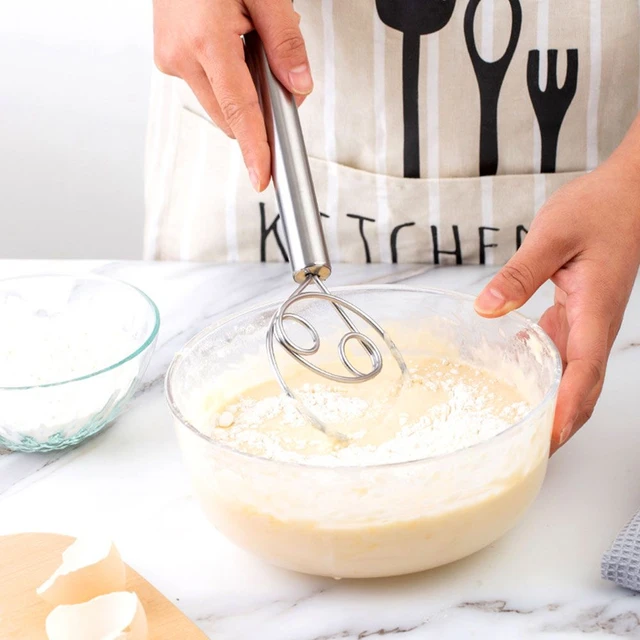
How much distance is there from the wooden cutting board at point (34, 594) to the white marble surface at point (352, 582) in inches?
1.4

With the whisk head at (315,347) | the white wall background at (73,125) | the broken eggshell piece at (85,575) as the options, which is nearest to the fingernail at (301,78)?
the whisk head at (315,347)

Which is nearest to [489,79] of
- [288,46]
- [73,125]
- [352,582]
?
[288,46]

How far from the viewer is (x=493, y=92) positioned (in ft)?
3.72

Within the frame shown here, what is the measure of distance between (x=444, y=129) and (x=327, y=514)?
65cm

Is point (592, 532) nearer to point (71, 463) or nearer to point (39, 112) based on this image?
point (71, 463)

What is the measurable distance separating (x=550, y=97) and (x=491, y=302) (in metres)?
0.44

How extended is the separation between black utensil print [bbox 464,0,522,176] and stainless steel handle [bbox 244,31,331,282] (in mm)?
313

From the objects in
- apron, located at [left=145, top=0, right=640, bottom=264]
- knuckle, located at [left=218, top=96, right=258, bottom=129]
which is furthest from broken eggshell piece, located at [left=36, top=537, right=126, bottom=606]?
apron, located at [left=145, top=0, right=640, bottom=264]

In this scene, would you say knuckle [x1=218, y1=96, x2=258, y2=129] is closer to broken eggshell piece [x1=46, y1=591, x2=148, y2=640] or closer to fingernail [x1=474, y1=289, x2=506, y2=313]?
fingernail [x1=474, y1=289, x2=506, y2=313]

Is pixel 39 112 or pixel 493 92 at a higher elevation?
pixel 493 92

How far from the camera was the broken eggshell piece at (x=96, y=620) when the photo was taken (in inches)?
24.1

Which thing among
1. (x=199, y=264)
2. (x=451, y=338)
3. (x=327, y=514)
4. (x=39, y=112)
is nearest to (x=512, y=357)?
(x=451, y=338)

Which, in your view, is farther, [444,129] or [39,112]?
[39,112]

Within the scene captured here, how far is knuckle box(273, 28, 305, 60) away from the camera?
2.82ft
